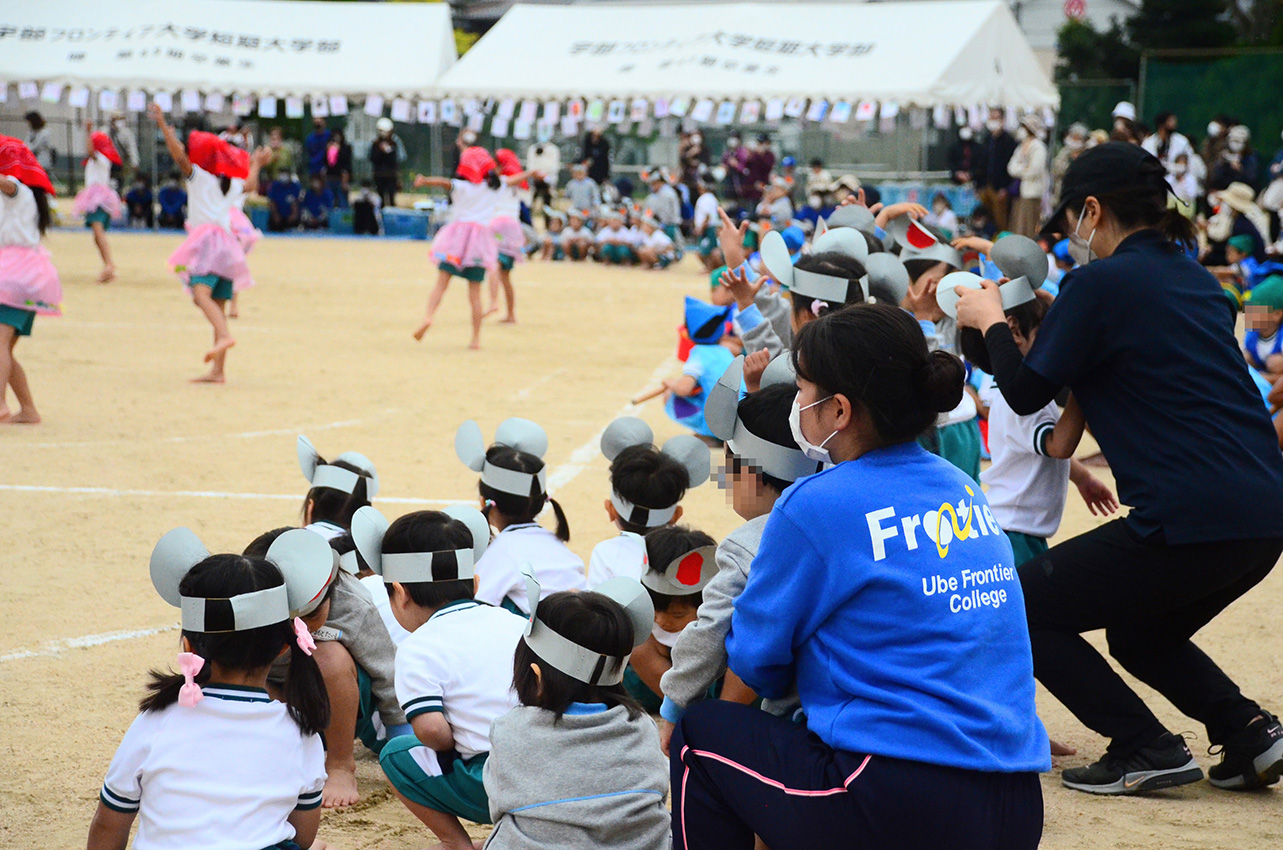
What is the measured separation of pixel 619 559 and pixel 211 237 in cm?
698

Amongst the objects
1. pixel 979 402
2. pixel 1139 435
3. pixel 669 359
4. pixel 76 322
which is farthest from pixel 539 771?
pixel 76 322

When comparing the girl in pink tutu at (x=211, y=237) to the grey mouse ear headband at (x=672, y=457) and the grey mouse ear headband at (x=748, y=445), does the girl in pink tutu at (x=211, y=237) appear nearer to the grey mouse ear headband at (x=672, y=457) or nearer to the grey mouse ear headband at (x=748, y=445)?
the grey mouse ear headband at (x=672, y=457)

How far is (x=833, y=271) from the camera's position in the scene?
4.45m

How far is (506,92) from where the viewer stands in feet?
79.5

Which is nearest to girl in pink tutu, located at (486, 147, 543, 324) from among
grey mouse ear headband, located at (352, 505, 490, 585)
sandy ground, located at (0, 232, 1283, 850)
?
sandy ground, located at (0, 232, 1283, 850)

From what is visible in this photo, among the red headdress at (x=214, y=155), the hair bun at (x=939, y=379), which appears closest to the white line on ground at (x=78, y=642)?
the hair bun at (x=939, y=379)

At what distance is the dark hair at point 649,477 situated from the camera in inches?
166

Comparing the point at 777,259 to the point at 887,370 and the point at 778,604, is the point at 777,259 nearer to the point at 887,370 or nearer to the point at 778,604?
the point at 887,370

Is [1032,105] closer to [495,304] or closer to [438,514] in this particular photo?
[495,304]

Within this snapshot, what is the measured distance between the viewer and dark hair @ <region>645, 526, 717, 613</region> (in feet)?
12.1

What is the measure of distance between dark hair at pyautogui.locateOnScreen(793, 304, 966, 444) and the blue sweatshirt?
8 cm

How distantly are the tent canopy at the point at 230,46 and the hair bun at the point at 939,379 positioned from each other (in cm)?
2352

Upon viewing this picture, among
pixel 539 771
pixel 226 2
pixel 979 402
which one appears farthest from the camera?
pixel 226 2

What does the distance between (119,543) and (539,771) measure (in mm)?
3855
